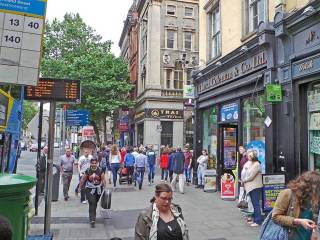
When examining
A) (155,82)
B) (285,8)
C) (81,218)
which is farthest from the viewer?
(155,82)

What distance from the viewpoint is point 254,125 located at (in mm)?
13180

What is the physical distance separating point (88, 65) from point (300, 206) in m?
35.6

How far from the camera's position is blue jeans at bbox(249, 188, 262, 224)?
9412 millimetres

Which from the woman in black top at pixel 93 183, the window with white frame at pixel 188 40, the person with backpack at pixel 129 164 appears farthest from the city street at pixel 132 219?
the window with white frame at pixel 188 40

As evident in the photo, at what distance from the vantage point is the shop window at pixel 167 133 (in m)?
35.0

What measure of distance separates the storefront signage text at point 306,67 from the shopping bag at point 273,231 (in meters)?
6.06

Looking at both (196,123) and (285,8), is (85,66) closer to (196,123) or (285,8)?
(196,123)

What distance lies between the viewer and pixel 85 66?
38.3m

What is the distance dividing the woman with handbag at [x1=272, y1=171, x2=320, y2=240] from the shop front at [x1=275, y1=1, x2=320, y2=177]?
6.03 metres

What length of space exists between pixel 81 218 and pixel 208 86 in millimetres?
8662

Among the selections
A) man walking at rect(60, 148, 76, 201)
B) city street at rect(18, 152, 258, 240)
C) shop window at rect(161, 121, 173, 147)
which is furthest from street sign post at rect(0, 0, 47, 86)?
shop window at rect(161, 121, 173, 147)

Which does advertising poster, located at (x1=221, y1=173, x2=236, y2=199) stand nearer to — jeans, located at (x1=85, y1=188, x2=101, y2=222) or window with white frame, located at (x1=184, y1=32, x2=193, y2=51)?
jeans, located at (x1=85, y1=188, x2=101, y2=222)

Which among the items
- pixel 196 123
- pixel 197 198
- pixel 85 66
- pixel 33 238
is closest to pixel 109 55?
pixel 85 66

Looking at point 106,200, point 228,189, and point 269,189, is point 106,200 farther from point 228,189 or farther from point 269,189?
point 228,189
